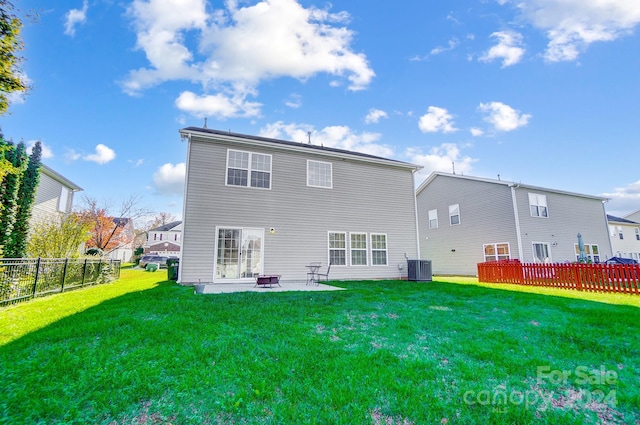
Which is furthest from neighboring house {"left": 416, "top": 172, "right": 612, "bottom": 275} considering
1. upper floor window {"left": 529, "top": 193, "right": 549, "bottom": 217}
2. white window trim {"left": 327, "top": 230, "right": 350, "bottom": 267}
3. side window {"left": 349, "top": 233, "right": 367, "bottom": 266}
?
white window trim {"left": 327, "top": 230, "right": 350, "bottom": 267}

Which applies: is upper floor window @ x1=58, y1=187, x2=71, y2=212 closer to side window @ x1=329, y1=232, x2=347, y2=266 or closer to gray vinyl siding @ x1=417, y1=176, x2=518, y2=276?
side window @ x1=329, y1=232, x2=347, y2=266

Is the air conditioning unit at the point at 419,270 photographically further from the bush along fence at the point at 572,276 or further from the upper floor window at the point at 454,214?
the upper floor window at the point at 454,214

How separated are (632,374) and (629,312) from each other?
400 cm

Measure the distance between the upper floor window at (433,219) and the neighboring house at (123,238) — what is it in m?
21.8

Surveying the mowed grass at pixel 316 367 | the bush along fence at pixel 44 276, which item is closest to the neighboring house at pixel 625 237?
the mowed grass at pixel 316 367

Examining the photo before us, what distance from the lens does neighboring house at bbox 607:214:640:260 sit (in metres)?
26.5

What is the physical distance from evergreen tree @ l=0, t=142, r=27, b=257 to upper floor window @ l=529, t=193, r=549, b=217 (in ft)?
80.5

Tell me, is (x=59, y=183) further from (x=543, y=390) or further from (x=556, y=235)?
(x=556, y=235)

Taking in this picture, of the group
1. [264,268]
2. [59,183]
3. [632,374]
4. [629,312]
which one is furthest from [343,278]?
[59,183]

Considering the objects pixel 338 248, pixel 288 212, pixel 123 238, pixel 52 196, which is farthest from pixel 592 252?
pixel 123 238

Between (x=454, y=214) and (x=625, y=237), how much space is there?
22.0 meters

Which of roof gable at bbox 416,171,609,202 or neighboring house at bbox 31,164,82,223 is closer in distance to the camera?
neighboring house at bbox 31,164,82,223

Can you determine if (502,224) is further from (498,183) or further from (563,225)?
(563,225)

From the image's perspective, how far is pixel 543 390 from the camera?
275cm
